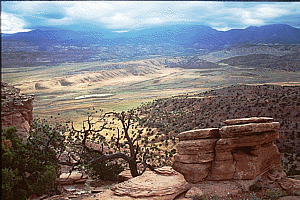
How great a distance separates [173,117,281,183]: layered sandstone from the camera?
30.7ft

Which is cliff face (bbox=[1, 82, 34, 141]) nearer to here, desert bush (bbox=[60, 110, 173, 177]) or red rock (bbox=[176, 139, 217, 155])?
desert bush (bbox=[60, 110, 173, 177])

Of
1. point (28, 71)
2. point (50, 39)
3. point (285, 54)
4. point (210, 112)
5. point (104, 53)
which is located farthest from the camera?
point (104, 53)

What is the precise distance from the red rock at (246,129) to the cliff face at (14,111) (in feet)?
27.6

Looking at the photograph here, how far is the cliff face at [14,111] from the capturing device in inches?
420

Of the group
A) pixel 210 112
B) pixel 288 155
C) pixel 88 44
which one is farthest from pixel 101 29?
pixel 288 155

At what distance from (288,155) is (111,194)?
13074 mm

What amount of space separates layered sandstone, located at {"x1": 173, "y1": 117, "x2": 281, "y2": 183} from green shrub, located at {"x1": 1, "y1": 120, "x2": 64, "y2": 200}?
16.0ft

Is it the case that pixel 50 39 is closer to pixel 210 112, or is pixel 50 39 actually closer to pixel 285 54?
pixel 285 54

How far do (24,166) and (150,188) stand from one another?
15.0 ft

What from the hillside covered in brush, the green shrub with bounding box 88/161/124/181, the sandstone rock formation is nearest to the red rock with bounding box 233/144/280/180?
the sandstone rock formation

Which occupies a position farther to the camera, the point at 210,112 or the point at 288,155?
the point at 210,112

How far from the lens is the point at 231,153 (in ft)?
31.7

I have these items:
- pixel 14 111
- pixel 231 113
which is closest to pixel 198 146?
pixel 14 111

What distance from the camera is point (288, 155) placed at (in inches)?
646
